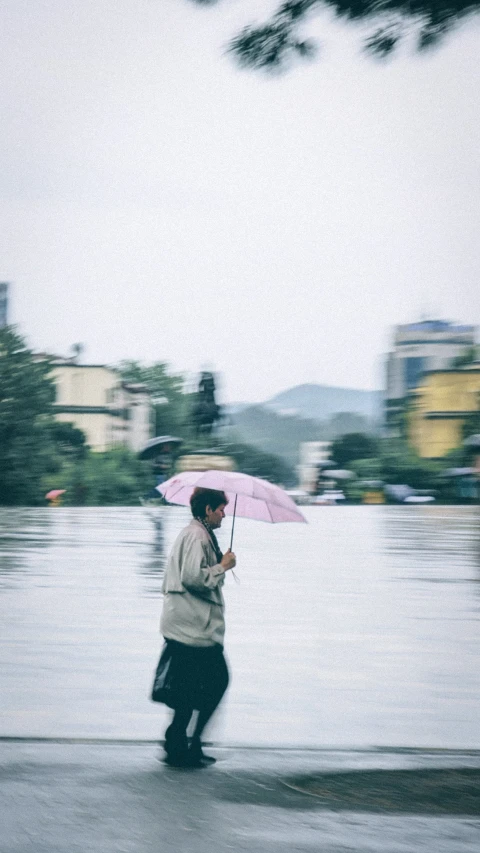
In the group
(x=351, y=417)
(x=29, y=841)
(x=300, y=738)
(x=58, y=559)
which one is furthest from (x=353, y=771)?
(x=351, y=417)

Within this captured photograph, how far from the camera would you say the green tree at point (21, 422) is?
47875 mm

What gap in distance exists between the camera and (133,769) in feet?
19.3

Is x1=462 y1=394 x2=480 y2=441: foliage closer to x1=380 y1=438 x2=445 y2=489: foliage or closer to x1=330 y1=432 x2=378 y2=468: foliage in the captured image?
x1=330 y1=432 x2=378 y2=468: foliage

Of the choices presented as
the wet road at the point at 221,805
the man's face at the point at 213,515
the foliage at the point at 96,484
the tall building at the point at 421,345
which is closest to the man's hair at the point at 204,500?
the man's face at the point at 213,515

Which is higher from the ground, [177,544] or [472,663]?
[177,544]

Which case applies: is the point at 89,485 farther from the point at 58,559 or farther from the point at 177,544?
the point at 177,544

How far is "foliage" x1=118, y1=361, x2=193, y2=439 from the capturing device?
106m

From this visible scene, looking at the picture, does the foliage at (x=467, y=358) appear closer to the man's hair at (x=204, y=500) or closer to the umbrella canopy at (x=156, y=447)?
the umbrella canopy at (x=156, y=447)

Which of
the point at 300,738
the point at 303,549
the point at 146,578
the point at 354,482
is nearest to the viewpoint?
the point at 300,738

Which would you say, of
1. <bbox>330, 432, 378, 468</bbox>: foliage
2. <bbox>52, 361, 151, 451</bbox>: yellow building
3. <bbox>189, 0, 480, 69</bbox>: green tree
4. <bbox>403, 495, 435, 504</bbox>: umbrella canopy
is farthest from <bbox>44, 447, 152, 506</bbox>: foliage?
<bbox>52, 361, 151, 451</bbox>: yellow building

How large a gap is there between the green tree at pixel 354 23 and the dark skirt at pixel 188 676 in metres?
3.50

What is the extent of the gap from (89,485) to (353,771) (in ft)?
150

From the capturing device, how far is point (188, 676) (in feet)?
19.8

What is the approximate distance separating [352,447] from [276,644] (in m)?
80.2
